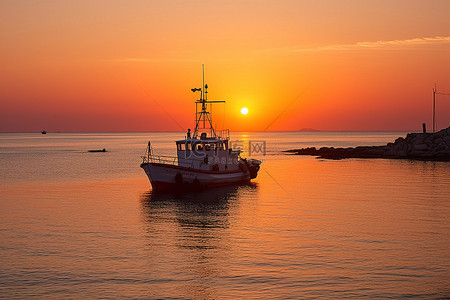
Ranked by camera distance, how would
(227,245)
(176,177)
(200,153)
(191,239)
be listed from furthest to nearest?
(200,153)
(176,177)
(191,239)
(227,245)

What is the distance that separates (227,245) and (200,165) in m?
22.6

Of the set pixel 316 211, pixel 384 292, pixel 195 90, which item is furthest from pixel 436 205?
pixel 195 90

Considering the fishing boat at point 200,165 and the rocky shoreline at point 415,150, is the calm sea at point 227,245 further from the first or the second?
the rocky shoreline at point 415,150

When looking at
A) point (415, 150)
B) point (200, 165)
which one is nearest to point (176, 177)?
point (200, 165)

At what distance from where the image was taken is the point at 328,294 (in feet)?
48.9

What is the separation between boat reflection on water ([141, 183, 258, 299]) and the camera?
52.5ft

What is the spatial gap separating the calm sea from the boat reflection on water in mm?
57

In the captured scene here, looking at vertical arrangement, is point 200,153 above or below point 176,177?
above

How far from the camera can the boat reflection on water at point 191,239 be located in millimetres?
16016

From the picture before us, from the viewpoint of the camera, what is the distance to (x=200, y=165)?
43.5 meters

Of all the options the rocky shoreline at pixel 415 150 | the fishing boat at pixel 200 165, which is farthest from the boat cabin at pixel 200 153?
the rocky shoreline at pixel 415 150

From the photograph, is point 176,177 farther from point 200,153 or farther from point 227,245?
point 227,245

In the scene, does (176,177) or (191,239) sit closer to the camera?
(191,239)

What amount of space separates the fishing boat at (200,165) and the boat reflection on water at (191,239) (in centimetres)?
223
